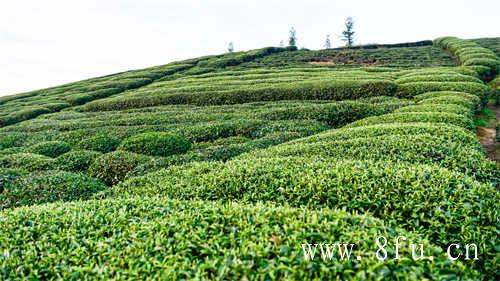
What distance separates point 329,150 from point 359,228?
5.89m

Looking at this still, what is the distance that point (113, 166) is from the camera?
13641 millimetres

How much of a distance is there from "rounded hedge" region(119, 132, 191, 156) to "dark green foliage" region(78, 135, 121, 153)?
1.46 metres

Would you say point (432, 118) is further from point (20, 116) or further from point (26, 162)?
point (20, 116)

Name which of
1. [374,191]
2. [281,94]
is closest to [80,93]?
[281,94]

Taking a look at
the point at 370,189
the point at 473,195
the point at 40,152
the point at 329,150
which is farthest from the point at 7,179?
the point at 473,195

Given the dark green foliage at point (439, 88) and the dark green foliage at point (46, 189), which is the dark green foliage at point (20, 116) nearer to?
the dark green foliage at point (46, 189)

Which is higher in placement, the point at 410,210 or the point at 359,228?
the point at 359,228

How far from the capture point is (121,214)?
20.9 ft

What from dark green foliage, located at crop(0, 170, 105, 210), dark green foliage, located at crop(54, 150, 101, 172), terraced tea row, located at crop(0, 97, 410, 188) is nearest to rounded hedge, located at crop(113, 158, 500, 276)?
dark green foliage, located at crop(0, 170, 105, 210)

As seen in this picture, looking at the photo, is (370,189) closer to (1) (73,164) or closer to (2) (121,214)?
(2) (121,214)

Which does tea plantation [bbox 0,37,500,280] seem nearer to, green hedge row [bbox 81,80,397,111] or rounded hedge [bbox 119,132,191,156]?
rounded hedge [bbox 119,132,191,156]

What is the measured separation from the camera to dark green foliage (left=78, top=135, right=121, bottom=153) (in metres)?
17.3

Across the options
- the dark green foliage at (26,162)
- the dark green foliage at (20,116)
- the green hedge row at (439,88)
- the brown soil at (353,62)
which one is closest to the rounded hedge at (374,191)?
the dark green foliage at (26,162)

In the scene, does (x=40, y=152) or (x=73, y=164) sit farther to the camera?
(x=40, y=152)
